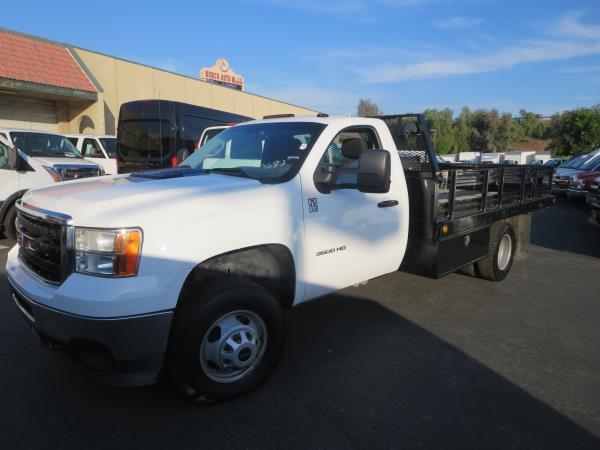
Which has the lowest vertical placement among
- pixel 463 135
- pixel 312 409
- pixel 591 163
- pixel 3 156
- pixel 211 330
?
pixel 312 409

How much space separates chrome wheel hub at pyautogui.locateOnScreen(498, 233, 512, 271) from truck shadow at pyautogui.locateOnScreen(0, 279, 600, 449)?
261 cm

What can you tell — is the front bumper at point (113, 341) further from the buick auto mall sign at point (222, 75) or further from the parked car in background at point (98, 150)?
the buick auto mall sign at point (222, 75)

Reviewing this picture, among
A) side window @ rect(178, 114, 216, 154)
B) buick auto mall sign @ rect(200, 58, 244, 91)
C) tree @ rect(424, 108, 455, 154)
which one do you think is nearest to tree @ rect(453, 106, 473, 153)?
tree @ rect(424, 108, 455, 154)

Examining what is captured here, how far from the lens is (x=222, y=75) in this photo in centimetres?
3128

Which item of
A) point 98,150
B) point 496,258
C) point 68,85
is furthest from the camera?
point 68,85

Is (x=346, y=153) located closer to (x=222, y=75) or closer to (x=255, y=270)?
(x=255, y=270)

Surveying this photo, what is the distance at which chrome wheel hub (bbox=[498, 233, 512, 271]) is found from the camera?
5.95m

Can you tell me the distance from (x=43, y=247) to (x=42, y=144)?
25.4ft

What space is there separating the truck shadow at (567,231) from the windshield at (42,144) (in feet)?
33.7

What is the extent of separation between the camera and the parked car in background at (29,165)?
747cm

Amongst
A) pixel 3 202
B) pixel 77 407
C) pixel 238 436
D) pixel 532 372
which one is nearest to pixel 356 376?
pixel 238 436

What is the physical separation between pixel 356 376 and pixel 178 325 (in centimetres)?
147

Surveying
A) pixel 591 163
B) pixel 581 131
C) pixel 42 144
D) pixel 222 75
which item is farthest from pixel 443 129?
pixel 42 144

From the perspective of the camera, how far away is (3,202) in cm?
738
